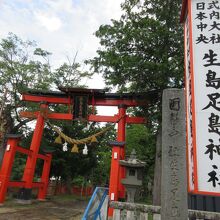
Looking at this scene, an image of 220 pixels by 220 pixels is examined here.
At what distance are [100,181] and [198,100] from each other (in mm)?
30364

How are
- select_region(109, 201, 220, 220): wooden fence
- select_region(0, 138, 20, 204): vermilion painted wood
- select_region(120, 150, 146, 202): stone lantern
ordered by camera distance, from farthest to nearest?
select_region(0, 138, 20, 204): vermilion painted wood < select_region(120, 150, 146, 202): stone lantern < select_region(109, 201, 220, 220): wooden fence

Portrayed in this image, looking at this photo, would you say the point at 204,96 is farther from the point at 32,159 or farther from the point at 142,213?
the point at 32,159

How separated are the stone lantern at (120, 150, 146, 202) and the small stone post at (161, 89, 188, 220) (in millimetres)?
6487

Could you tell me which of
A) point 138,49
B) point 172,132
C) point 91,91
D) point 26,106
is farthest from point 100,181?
point 172,132

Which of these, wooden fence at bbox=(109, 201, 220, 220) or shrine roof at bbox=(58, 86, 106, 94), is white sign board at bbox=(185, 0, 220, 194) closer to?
wooden fence at bbox=(109, 201, 220, 220)

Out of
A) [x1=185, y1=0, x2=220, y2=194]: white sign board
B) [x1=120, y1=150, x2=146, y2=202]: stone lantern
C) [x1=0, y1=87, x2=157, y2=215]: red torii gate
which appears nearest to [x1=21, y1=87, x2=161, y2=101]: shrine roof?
[x1=0, y1=87, x2=157, y2=215]: red torii gate

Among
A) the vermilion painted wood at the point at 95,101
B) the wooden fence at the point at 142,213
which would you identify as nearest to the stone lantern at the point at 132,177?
the wooden fence at the point at 142,213

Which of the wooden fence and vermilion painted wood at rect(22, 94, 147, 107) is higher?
vermilion painted wood at rect(22, 94, 147, 107)

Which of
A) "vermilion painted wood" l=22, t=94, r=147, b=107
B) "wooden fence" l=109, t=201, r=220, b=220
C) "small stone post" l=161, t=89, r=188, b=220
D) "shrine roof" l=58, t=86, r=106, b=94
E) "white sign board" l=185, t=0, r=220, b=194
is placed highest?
"shrine roof" l=58, t=86, r=106, b=94

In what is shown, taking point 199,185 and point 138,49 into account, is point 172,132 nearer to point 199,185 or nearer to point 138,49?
point 199,185

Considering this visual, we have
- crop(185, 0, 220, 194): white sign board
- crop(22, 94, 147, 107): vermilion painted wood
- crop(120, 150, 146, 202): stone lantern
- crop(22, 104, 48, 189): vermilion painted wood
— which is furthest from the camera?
crop(22, 94, 147, 107): vermilion painted wood

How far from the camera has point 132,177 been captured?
10016 millimetres

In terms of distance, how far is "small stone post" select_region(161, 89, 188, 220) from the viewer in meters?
3.40

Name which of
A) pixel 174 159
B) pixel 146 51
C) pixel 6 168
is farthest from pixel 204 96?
pixel 6 168
